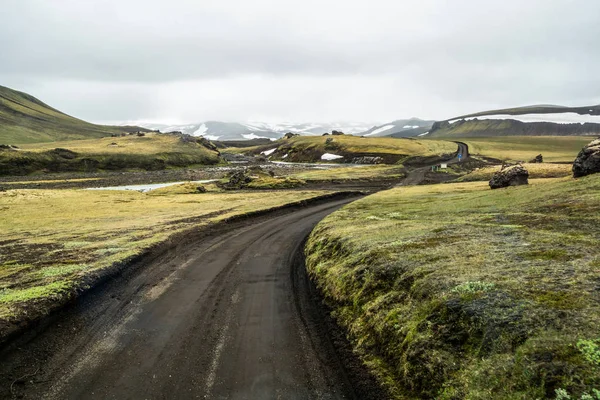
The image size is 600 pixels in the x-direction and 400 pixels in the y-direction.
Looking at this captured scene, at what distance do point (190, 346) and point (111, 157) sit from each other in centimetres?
15448

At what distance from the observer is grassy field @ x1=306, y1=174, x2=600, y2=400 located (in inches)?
311

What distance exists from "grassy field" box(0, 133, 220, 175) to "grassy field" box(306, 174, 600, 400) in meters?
145

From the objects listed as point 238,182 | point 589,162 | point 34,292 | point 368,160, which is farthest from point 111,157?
point 589,162

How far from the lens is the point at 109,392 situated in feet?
34.6

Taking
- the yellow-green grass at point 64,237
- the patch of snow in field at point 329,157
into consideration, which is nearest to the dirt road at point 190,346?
the yellow-green grass at point 64,237

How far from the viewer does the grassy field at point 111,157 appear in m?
124

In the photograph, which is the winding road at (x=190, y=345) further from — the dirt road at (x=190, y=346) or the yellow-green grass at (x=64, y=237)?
the yellow-green grass at (x=64, y=237)

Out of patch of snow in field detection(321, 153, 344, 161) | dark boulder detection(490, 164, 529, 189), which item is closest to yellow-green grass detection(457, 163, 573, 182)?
dark boulder detection(490, 164, 529, 189)

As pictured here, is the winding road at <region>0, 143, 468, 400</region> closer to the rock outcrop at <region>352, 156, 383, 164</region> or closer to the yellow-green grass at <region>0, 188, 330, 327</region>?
the yellow-green grass at <region>0, 188, 330, 327</region>

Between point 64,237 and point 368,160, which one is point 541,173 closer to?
point 64,237

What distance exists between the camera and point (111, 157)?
144125 mm

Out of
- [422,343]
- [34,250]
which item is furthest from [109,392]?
[34,250]

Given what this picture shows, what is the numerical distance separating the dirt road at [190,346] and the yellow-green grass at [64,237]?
1.98 m

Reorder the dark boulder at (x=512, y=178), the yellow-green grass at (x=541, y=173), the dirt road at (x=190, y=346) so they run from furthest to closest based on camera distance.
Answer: the yellow-green grass at (x=541, y=173)
the dark boulder at (x=512, y=178)
the dirt road at (x=190, y=346)
